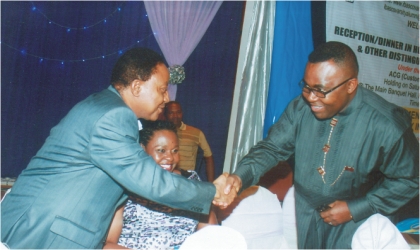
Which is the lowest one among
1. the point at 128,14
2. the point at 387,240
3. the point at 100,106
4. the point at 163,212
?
the point at 163,212

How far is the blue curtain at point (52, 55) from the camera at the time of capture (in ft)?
16.3

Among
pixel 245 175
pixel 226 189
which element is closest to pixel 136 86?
pixel 226 189

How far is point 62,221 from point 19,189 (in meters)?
0.29

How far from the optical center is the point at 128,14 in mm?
5277

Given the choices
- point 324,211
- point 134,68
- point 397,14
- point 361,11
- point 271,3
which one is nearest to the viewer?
point 134,68

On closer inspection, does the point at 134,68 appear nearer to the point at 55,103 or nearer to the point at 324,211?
the point at 324,211

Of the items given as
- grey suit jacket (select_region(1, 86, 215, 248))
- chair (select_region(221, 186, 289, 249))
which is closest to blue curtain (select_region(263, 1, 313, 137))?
chair (select_region(221, 186, 289, 249))

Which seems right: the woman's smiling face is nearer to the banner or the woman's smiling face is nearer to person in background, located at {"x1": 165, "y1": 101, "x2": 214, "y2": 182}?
person in background, located at {"x1": 165, "y1": 101, "x2": 214, "y2": 182}

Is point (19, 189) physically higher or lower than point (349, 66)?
lower

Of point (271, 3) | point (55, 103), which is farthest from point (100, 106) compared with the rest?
point (55, 103)

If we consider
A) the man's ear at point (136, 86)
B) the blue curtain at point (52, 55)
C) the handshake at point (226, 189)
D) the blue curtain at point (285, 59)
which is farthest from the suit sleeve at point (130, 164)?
the blue curtain at point (52, 55)

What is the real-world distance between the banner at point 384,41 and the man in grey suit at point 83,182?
11.0 feet

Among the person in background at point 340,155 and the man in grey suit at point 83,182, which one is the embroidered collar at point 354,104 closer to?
the person in background at point 340,155

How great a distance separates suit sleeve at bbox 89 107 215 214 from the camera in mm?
1782
